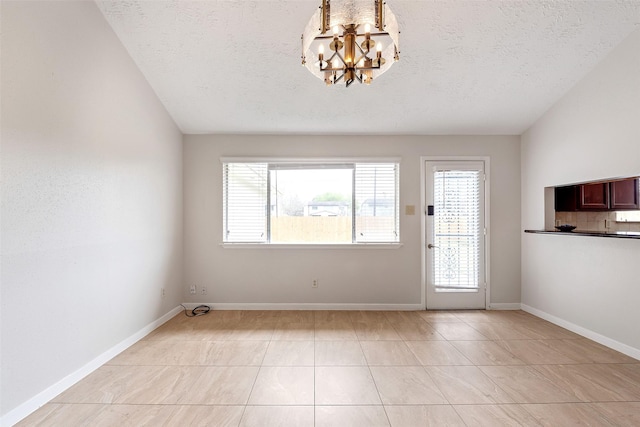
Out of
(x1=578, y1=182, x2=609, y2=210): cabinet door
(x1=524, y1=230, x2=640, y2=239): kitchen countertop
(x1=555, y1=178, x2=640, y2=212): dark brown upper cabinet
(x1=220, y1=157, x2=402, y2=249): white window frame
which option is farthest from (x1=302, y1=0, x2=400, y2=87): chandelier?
(x1=578, y1=182, x2=609, y2=210): cabinet door

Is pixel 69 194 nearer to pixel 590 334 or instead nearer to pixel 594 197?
pixel 590 334

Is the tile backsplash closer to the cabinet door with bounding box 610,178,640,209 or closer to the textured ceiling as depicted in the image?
the cabinet door with bounding box 610,178,640,209

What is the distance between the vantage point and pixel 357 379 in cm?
257

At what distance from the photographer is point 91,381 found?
2547 mm

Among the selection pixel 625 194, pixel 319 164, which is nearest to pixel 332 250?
pixel 319 164

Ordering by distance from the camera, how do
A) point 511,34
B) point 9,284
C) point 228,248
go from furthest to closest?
1. point 228,248
2. point 511,34
3. point 9,284

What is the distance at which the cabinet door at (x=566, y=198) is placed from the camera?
4020mm

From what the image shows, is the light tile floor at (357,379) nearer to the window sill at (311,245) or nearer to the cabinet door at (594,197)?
the window sill at (311,245)

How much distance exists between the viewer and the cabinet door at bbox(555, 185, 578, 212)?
13.2 feet

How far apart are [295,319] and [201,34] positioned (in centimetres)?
336

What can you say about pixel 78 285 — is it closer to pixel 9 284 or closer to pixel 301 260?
pixel 9 284

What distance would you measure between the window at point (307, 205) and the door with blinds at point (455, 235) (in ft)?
1.89

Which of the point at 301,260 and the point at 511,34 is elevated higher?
the point at 511,34

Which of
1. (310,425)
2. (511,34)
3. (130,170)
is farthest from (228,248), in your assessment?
(511,34)
